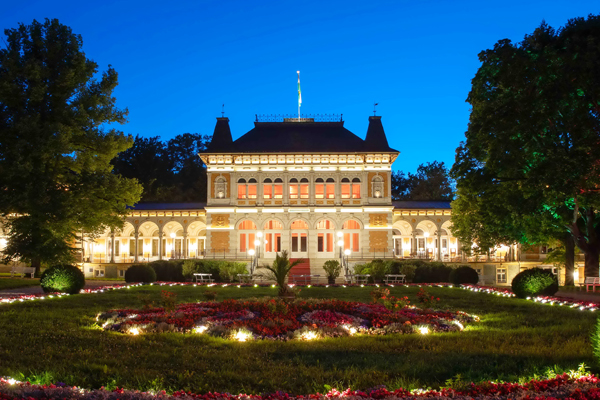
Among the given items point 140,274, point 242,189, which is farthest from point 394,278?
point 242,189

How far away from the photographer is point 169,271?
33.7 m

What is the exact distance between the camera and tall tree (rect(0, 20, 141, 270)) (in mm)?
20922

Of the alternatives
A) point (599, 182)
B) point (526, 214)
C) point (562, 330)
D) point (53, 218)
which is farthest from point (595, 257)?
point (53, 218)

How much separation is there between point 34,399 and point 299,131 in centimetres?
3888

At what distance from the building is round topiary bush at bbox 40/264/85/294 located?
1930 centimetres

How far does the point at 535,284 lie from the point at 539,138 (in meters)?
5.45

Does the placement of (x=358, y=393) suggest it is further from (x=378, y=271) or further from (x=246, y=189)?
(x=246, y=189)

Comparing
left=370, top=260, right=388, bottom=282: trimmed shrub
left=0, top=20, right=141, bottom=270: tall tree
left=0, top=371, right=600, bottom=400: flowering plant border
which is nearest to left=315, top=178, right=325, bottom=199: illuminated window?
left=370, top=260, right=388, bottom=282: trimmed shrub

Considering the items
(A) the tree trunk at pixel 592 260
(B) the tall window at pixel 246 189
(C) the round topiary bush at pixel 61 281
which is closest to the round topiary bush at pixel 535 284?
(A) the tree trunk at pixel 592 260

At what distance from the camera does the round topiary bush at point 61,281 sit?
2084 centimetres

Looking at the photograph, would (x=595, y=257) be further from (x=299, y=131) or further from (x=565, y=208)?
(x=299, y=131)

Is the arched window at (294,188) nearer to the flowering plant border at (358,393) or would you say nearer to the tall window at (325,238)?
the tall window at (325,238)

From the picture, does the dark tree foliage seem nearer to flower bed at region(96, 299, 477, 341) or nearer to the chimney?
the chimney

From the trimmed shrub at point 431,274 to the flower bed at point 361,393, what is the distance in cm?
2615
